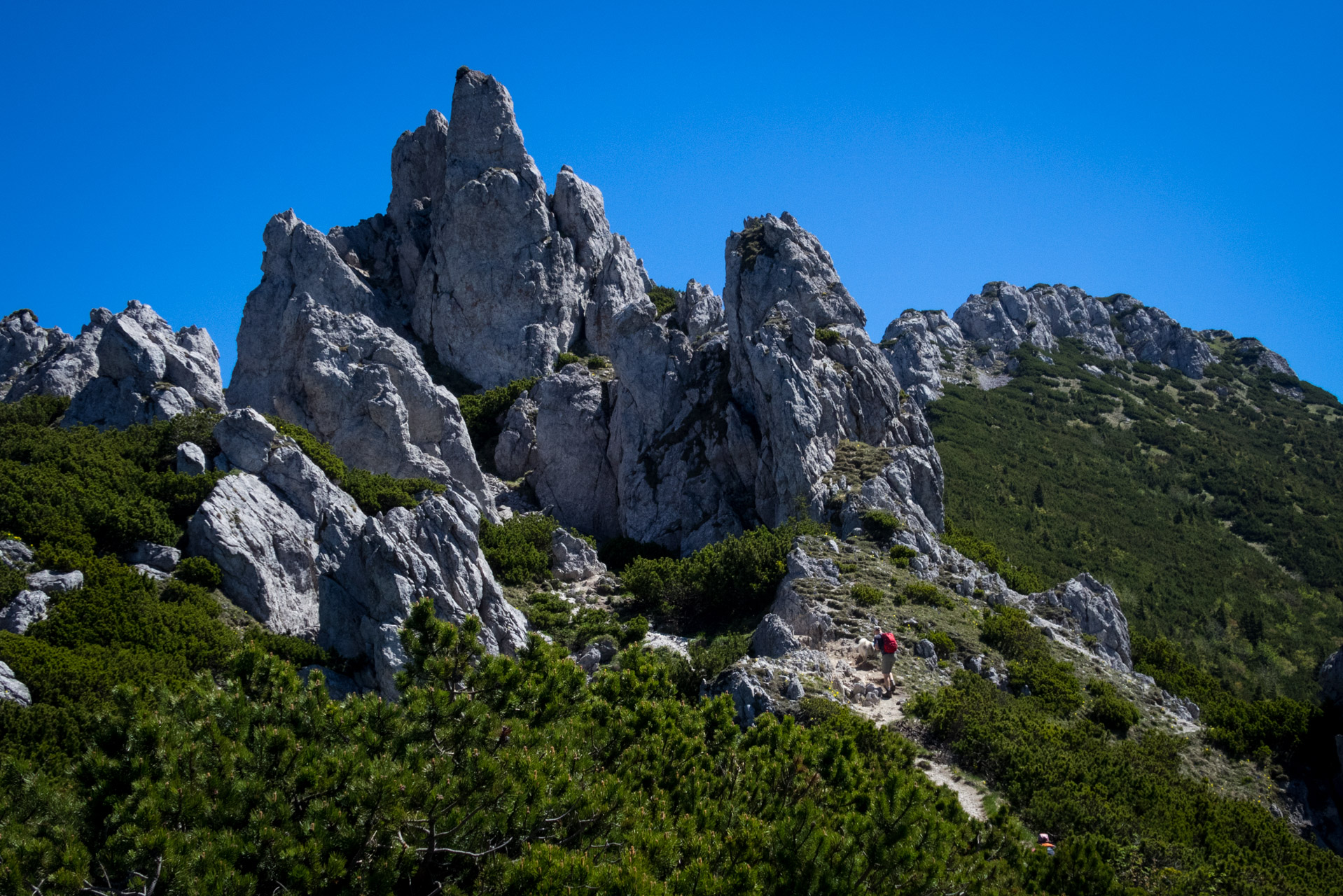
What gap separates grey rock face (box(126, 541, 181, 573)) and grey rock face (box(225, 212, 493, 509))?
56.3ft

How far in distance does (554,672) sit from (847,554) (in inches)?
856

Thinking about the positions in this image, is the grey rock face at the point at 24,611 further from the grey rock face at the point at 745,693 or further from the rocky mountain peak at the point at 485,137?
the rocky mountain peak at the point at 485,137

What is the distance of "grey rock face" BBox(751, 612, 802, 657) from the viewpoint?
23.8 m

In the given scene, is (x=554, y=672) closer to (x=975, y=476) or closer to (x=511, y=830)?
(x=511, y=830)

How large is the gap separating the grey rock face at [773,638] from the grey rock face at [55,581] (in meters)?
18.7

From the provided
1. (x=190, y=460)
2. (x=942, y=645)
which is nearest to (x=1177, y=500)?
(x=942, y=645)

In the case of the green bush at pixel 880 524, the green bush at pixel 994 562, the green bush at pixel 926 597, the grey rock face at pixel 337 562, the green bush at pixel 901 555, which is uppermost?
the green bush at pixel 994 562

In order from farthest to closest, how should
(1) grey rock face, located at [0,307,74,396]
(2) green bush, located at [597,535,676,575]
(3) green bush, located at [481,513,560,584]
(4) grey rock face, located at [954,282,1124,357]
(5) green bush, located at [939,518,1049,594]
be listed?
(4) grey rock face, located at [954,282,1124,357], (1) grey rock face, located at [0,307,74,396], (2) green bush, located at [597,535,676,575], (5) green bush, located at [939,518,1049,594], (3) green bush, located at [481,513,560,584]

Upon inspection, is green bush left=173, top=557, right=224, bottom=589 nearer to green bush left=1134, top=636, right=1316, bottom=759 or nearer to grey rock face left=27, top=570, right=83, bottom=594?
grey rock face left=27, top=570, right=83, bottom=594

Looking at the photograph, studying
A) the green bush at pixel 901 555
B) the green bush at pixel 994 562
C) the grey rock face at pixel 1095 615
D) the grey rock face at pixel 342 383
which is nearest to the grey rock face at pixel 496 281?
the grey rock face at pixel 342 383

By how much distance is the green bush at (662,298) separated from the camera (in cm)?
5937

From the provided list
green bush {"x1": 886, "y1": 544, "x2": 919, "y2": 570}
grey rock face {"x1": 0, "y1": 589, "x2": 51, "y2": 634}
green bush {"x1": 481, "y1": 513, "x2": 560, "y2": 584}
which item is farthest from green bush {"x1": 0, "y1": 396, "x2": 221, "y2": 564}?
green bush {"x1": 886, "y1": 544, "x2": 919, "y2": 570}

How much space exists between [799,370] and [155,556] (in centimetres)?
2854

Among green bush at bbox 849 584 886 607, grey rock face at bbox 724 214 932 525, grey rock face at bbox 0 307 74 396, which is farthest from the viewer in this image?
grey rock face at bbox 0 307 74 396
